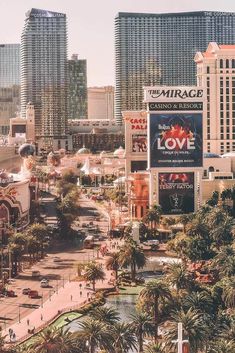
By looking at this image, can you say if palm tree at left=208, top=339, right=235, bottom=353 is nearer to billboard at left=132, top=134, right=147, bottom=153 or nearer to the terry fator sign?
the terry fator sign

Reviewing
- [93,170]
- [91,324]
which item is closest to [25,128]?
[93,170]

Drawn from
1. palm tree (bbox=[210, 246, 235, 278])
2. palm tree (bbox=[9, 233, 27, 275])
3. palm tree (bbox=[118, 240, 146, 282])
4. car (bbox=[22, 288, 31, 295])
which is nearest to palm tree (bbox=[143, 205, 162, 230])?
palm tree (bbox=[9, 233, 27, 275])

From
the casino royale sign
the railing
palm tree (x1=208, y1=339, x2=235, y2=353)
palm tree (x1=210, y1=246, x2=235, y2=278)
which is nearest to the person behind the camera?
palm tree (x1=208, y1=339, x2=235, y2=353)

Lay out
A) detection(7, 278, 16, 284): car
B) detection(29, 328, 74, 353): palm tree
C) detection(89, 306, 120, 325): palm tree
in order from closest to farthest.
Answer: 1. detection(29, 328, 74, 353): palm tree
2. detection(89, 306, 120, 325): palm tree
3. detection(7, 278, 16, 284): car

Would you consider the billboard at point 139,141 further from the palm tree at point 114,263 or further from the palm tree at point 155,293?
the palm tree at point 155,293

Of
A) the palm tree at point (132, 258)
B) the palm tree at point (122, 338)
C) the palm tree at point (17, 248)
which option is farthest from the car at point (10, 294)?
the palm tree at point (122, 338)

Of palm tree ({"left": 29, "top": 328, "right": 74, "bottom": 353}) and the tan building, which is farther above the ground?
the tan building

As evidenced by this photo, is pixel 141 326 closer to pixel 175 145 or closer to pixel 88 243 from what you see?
pixel 88 243
